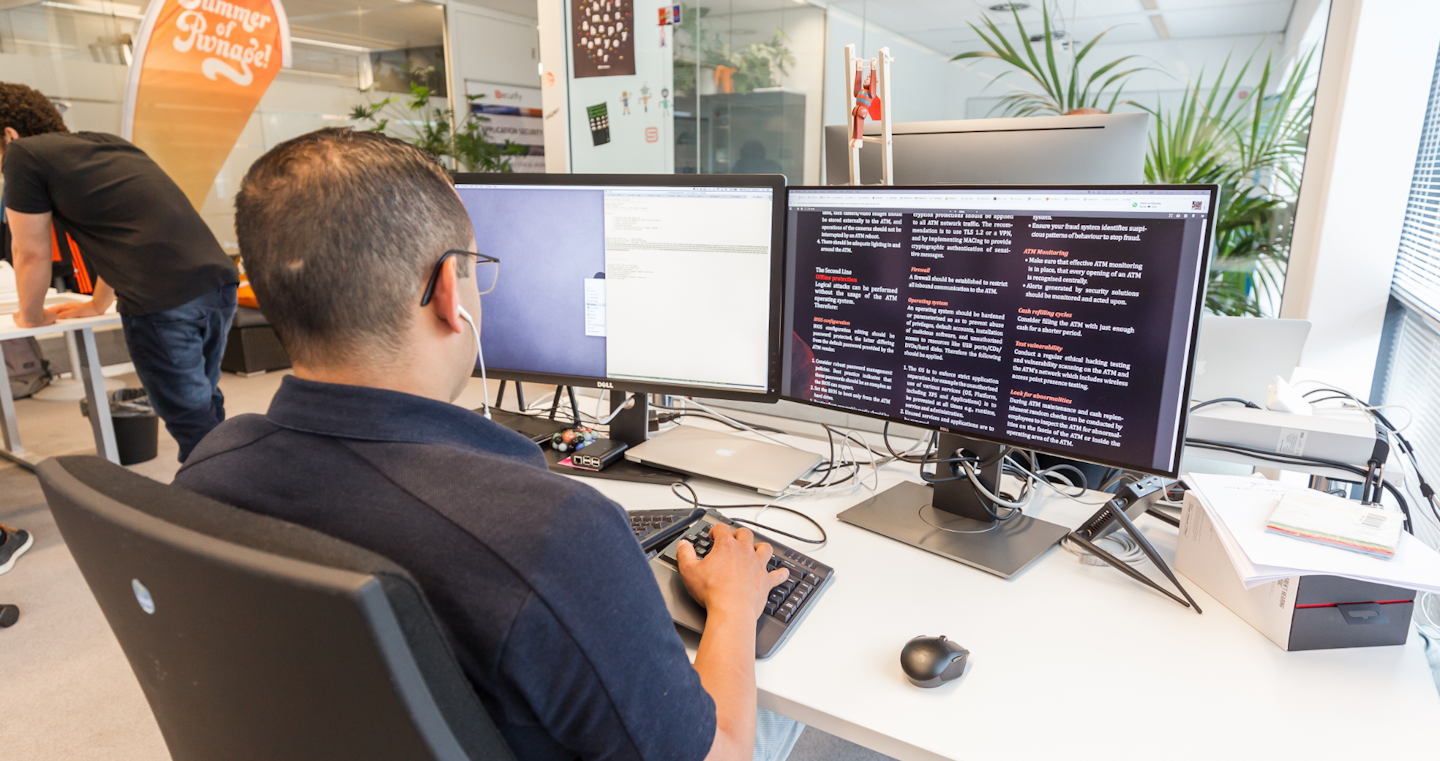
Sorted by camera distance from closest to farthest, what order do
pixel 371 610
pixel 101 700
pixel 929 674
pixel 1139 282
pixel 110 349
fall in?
pixel 371 610 < pixel 929 674 < pixel 1139 282 < pixel 101 700 < pixel 110 349

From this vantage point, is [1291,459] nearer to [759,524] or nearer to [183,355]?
[759,524]

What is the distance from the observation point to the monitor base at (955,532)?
1.06m

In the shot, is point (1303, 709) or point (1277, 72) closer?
point (1303, 709)

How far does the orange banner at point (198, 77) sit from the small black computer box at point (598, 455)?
13.4ft

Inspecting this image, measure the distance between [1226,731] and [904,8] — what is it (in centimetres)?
400

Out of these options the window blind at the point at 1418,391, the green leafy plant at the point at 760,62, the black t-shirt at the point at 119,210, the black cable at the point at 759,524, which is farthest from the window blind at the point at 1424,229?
the black t-shirt at the point at 119,210

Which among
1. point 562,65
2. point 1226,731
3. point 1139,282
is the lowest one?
point 1226,731

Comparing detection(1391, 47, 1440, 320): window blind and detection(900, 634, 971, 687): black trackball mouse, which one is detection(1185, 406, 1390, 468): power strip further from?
detection(1391, 47, 1440, 320): window blind

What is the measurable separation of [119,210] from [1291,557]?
10.5 feet

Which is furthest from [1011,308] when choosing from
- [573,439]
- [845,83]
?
[845,83]

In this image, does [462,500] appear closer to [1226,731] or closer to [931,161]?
[1226,731]

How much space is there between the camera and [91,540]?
1.75 ft

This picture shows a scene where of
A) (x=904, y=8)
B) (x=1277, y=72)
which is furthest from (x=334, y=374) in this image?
(x=904, y=8)

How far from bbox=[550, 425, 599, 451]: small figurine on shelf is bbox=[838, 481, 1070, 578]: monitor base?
1.73 feet
